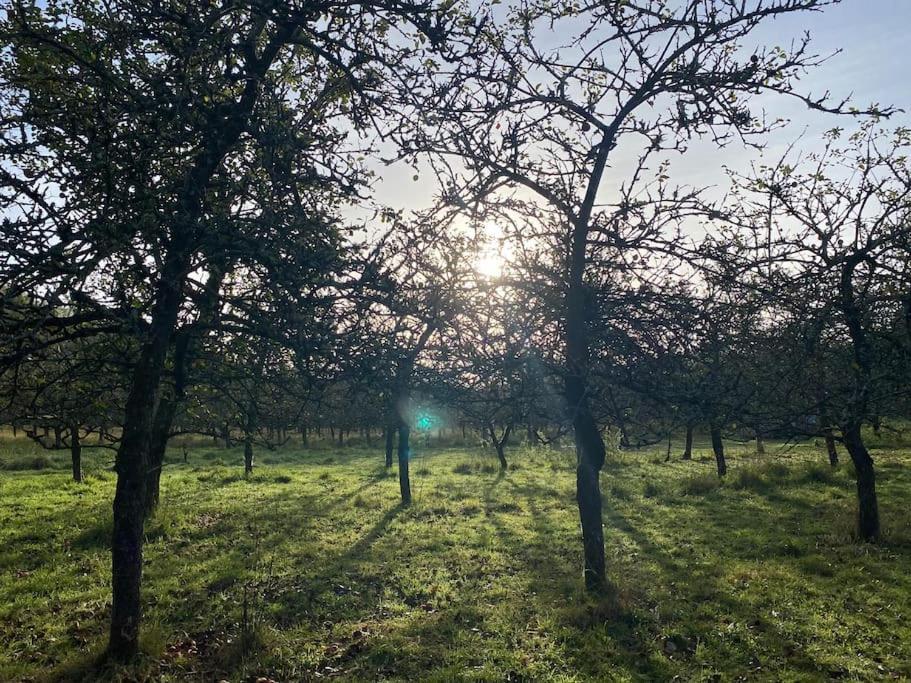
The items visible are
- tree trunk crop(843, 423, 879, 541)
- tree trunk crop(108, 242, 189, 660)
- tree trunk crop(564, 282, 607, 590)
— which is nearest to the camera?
tree trunk crop(108, 242, 189, 660)

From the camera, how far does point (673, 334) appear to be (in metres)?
9.72

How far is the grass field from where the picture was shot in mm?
8094

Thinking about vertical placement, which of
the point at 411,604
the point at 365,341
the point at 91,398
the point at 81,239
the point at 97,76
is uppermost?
the point at 97,76

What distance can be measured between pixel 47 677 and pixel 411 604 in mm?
5477

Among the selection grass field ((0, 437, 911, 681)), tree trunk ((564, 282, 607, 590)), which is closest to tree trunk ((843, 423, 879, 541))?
grass field ((0, 437, 911, 681))

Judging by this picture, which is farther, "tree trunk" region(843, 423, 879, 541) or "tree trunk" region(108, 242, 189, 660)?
"tree trunk" region(843, 423, 879, 541)

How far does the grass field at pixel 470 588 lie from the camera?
26.6ft

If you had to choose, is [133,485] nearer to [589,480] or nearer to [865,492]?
[589,480]

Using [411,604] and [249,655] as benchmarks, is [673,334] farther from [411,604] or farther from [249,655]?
[249,655]

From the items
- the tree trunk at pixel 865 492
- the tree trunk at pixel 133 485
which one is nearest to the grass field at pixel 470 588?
the tree trunk at pixel 865 492

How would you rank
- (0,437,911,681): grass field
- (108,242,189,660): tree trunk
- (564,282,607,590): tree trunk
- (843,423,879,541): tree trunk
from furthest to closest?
(843,423,879,541): tree trunk, (564,282,607,590): tree trunk, (0,437,911,681): grass field, (108,242,189,660): tree trunk

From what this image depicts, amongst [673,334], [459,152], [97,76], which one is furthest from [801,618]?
[97,76]

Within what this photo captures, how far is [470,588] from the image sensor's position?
11359 millimetres

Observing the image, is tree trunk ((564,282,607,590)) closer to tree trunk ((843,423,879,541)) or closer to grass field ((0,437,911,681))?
grass field ((0,437,911,681))
